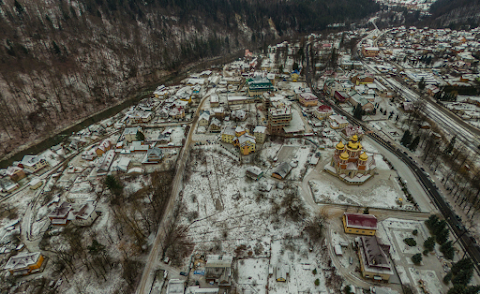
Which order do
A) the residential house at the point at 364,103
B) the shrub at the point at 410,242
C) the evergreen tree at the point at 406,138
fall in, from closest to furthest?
the shrub at the point at 410,242 → the evergreen tree at the point at 406,138 → the residential house at the point at 364,103

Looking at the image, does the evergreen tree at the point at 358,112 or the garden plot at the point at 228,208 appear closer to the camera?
the garden plot at the point at 228,208

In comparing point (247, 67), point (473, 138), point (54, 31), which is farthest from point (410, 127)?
point (54, 31)

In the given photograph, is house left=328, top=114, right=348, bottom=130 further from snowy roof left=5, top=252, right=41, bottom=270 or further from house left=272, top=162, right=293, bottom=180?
snowy roof left=5, top=252, right=41, bottom=270

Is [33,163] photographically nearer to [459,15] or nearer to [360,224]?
[360,224]

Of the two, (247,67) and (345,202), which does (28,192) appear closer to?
(345,202)

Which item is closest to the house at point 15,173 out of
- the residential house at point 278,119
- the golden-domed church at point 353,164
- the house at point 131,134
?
the house at point 131,134

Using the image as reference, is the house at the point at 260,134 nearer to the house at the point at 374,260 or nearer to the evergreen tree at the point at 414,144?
the house at the point at 374,260
